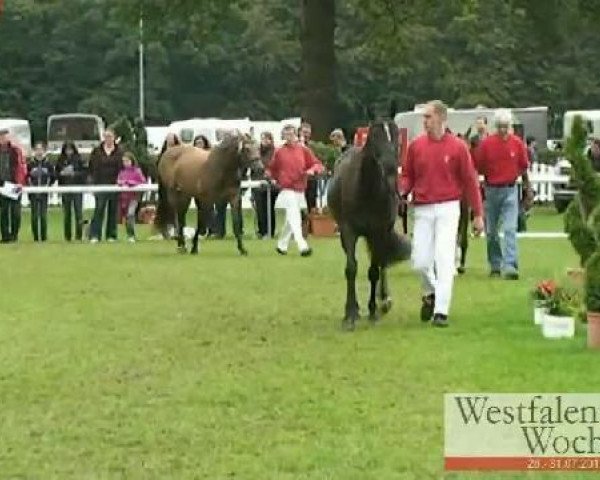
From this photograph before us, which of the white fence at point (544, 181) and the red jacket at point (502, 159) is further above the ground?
the red jacket at point (502, 159)

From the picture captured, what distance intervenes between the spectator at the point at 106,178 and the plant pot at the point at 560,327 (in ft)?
55.3

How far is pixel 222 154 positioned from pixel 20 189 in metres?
4.74

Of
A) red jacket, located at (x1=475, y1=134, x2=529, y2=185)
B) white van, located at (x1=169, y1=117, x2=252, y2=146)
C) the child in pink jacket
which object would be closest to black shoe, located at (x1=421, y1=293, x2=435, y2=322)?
red jacket, located at (x1=475, y1=134, x2=529, y2=185)

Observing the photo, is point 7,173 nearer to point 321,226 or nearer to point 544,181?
point 321,226

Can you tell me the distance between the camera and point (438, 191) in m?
14.7

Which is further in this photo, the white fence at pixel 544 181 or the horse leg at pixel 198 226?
the white fence at pixel 544 181

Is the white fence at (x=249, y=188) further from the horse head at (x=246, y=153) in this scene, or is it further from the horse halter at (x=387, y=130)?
the horse halter at (x=387, y=130)

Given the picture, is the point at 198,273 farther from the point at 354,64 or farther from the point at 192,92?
the point at 192,92

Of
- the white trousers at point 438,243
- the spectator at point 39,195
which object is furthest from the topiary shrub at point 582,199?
the spectator at point 39,195

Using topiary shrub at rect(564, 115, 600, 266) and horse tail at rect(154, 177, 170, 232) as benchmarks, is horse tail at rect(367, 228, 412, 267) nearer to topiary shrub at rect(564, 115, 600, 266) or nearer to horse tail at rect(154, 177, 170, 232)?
topiary shrub at rect(564, 115, 600, 266)

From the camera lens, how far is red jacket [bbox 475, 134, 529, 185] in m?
20.3

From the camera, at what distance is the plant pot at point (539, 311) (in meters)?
14.0

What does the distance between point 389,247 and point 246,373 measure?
3.94 metres

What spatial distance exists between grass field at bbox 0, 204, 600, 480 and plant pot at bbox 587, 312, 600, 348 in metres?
0.08
